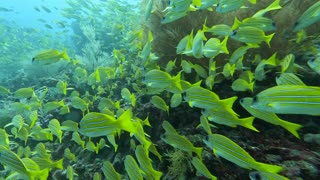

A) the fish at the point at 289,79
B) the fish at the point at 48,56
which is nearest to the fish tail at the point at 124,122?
the fish at the point at 289,79

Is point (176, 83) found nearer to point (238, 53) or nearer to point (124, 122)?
point (238, 53)

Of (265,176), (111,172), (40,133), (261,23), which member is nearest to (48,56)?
(40,133)

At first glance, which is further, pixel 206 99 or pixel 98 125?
pixel 206 99

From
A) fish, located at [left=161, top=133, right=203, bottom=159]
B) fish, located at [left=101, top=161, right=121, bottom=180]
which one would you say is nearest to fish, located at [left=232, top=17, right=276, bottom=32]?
fish, located at [left=161, top=133, right=203, bottom=159]

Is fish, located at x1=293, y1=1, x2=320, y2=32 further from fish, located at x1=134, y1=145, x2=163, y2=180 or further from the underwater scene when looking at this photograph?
fish, located at x1=134, y1=145, x2=163, y2=180

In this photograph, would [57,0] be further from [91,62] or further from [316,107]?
[316,107]

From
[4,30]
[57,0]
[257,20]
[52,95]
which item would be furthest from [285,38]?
[57,0]

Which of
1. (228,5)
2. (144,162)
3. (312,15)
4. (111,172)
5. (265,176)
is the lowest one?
(111,172)

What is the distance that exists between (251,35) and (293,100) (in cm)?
212

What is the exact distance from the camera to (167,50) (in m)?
6.39

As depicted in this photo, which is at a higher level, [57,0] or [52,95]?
[57,0]

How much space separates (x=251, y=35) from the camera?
3863mm

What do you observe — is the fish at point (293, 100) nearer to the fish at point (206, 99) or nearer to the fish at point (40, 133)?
the fish at point (206, 99)

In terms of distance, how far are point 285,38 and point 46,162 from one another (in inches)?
199
